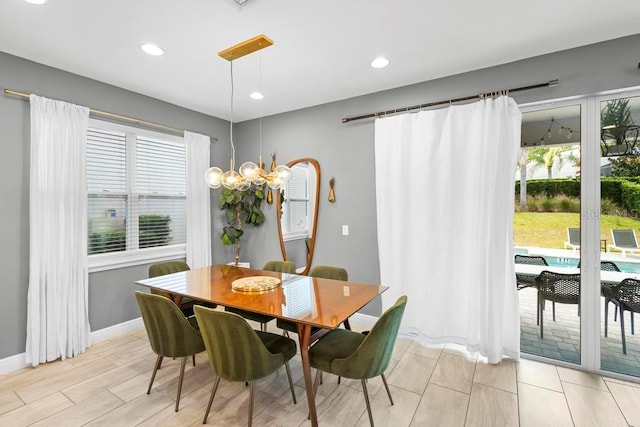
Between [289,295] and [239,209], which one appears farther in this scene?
[239,209]

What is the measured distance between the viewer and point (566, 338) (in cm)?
273

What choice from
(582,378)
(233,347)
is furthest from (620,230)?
(233,347)

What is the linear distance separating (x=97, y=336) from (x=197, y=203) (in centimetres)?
179

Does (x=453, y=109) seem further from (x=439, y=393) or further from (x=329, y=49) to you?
(x=439, y=393)

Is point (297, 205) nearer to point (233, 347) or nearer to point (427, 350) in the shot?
point (427, 350)

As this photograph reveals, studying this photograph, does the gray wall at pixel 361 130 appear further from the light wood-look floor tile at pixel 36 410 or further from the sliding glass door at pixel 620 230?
the light wood-look floor tile at pixel 36 410

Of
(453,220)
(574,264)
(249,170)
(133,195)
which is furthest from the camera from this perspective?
(133,195)

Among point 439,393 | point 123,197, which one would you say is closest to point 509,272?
point 439,393

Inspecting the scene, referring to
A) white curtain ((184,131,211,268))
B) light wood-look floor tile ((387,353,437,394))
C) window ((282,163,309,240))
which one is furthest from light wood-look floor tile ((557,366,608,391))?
white curtain ((184,131,211,268))

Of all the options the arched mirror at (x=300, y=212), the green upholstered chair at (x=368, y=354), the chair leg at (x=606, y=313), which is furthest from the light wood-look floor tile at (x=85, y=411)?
the chair leg at (x=606, y=313)

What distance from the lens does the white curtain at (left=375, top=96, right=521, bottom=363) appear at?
2732 millimetres

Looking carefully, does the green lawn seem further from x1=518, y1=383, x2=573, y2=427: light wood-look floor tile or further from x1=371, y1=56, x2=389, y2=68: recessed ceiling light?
x1=371, y1=56, x2=389, y2=68: recessed ceiling light

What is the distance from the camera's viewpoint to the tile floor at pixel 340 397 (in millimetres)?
2031

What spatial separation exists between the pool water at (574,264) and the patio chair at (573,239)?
11cm
